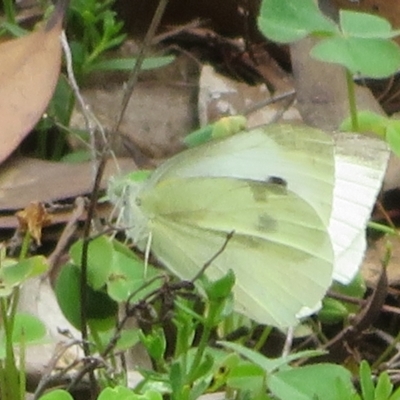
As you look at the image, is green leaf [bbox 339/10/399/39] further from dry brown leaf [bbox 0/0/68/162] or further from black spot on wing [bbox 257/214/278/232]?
dry brown leaf [bbox 0/0/68/162]

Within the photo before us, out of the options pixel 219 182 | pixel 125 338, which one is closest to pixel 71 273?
pixel 125 338

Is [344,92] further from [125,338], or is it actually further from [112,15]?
[125,338]

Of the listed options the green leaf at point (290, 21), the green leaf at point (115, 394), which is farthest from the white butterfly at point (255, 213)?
the green leaf at point (115, 394)

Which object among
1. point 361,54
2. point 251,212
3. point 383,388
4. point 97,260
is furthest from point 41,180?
point 383,388

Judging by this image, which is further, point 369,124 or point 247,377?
point 369,124

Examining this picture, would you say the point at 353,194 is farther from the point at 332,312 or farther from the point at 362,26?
the point at 362,26
